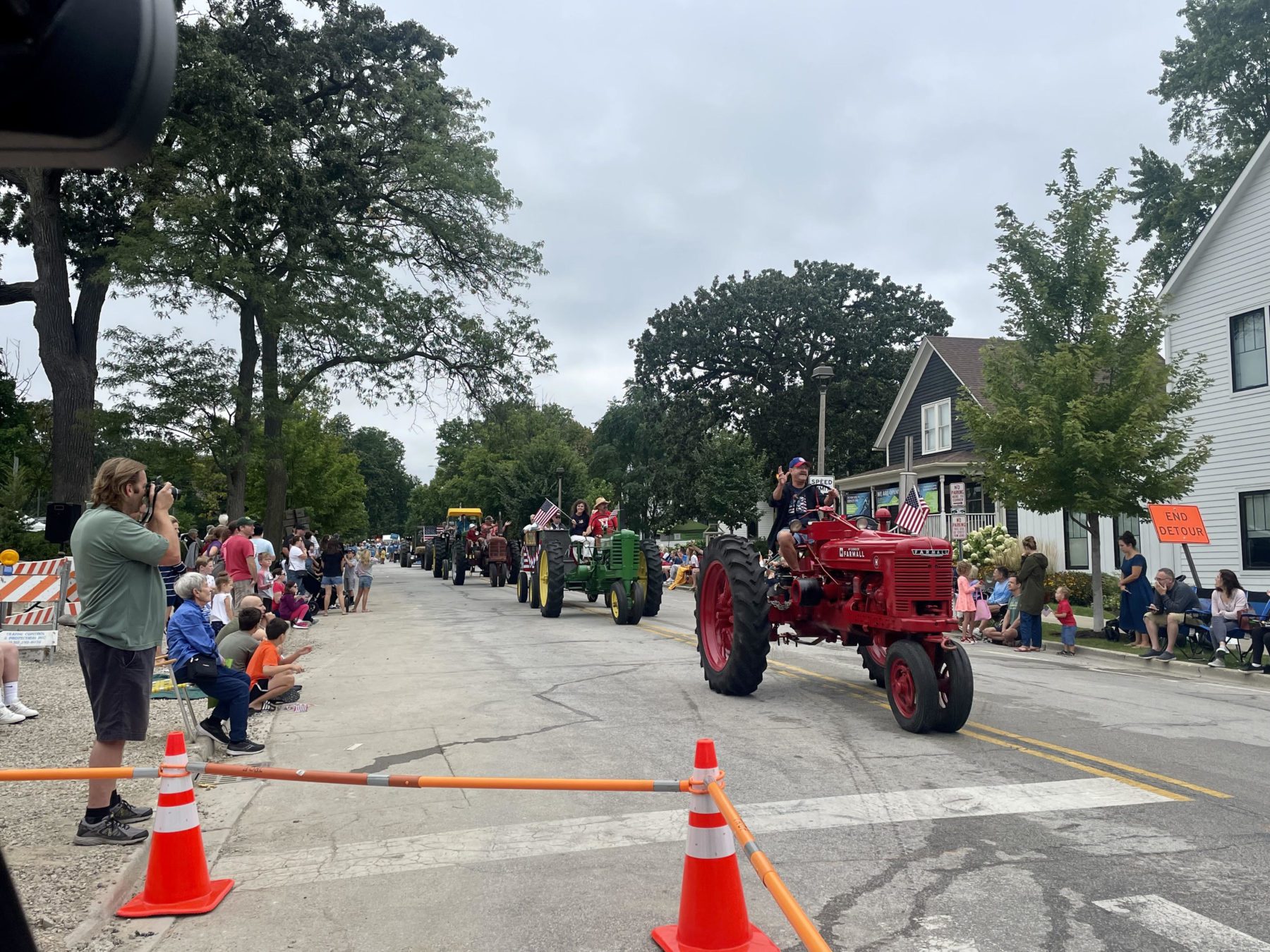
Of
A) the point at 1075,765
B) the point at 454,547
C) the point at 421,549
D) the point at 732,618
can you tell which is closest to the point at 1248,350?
the point at 732,618

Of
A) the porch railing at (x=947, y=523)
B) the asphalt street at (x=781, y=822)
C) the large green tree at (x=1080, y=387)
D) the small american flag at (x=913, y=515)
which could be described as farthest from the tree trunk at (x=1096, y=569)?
the porch railing at (x=947, y=523)

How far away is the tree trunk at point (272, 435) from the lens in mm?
25000

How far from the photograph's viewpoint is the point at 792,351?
4866 centimetres

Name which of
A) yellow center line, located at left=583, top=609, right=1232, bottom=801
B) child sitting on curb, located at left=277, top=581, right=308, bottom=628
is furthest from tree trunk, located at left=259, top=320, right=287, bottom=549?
yellow center line, located at left=583, top=609, right=1232, bottom=801

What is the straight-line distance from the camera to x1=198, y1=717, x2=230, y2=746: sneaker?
303 inches

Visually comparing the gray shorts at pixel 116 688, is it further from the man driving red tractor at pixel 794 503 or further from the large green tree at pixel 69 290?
the large green tree at pixel 69 290

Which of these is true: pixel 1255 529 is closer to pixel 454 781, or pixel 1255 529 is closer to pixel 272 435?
pixel 454 781

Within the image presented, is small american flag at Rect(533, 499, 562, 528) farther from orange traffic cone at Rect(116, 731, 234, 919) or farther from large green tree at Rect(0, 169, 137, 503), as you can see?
orange traffic cone at Rect(116, 731, 234, 919)

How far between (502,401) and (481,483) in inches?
1525

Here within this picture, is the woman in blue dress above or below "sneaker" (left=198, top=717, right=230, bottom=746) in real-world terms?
above

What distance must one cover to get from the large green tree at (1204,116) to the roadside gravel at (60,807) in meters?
33.5

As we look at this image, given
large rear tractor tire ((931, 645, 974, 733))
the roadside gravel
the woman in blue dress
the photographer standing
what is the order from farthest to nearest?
the woman in blue dress
large rear tractor tire ((931, 645, 974, 733))
the photographer standing
the roadside gravel

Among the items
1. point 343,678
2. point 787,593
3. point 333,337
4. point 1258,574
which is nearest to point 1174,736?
point 787,593

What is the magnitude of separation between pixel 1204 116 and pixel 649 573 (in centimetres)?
2843
